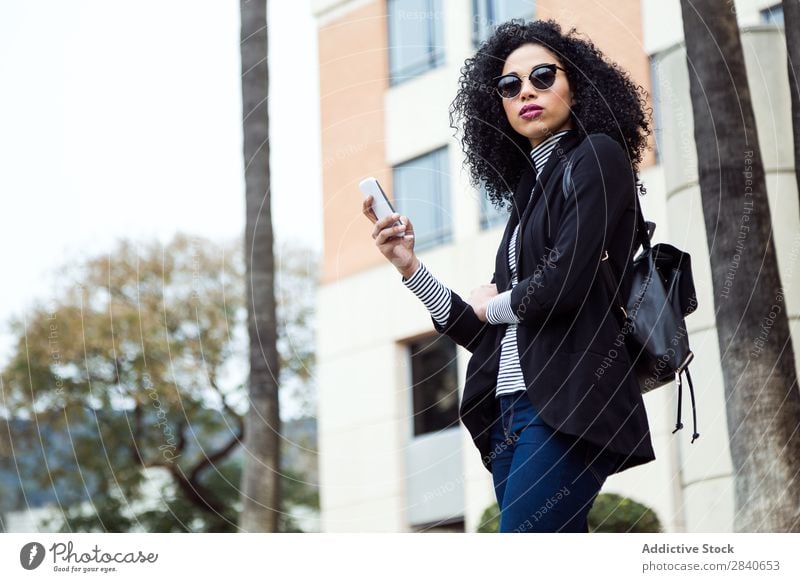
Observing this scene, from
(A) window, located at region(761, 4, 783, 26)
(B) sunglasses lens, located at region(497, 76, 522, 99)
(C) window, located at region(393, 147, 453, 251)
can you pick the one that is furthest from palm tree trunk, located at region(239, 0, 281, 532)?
(B) sunglasses lens, located at region(497, 76, 522, 99)

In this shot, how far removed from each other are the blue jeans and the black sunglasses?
84 cm

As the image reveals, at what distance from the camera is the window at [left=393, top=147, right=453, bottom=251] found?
9539mm

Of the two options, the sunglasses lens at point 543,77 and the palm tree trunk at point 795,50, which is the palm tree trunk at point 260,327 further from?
the sunglasses lens at point 543,77

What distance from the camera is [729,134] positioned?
6074 mm

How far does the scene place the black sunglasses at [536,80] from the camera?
12.0 feet

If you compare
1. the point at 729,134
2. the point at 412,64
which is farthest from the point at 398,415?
the point at 729,134

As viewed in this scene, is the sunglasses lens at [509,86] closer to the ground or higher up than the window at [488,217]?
closer to the ground

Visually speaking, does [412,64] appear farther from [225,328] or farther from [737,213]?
[225,328]

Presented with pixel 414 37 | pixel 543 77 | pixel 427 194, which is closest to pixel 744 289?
pixel 543 77

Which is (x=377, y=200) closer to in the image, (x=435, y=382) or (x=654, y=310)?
(x=654, y=310)
